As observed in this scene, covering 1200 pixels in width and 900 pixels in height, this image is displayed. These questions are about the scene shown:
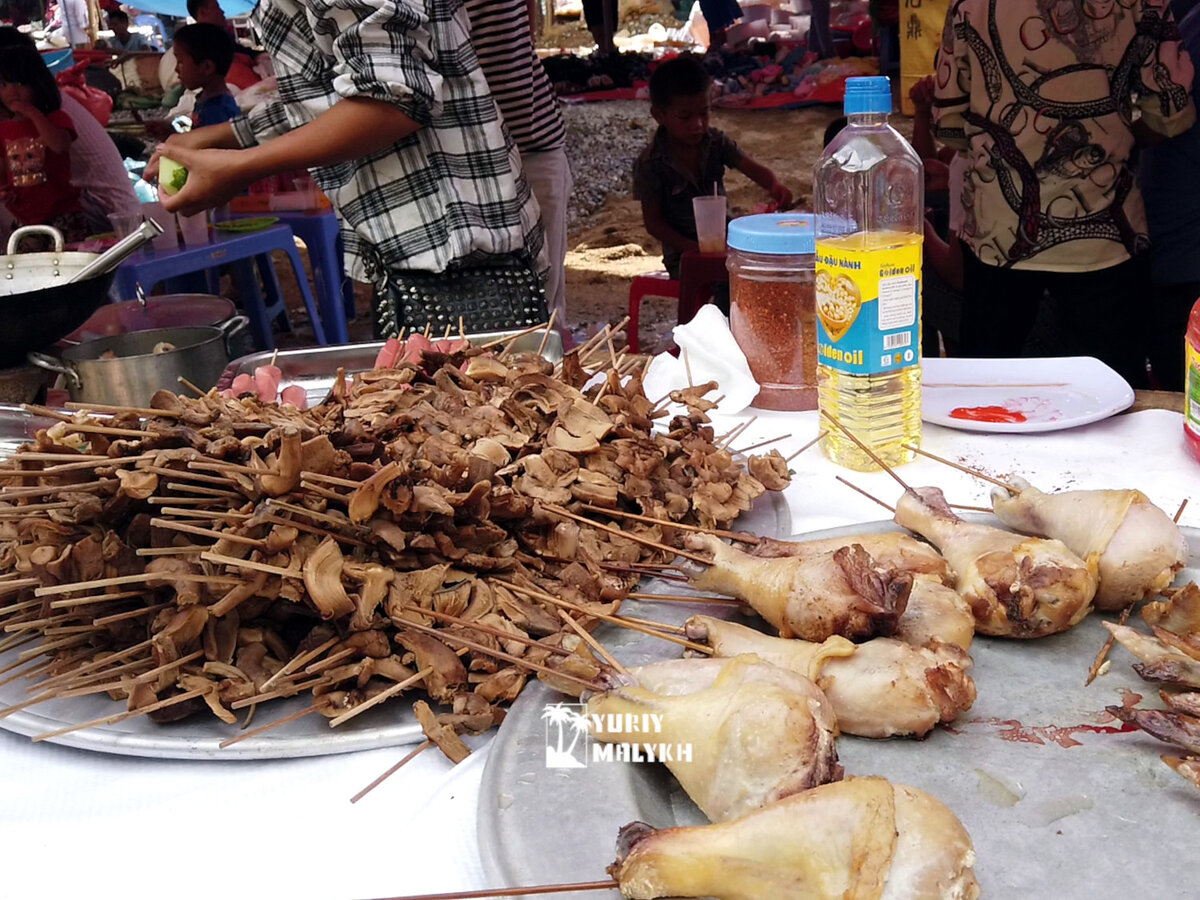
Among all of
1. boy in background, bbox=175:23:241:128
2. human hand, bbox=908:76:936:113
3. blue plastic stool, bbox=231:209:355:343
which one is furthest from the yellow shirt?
boy in background, bbox=175:23:241:128

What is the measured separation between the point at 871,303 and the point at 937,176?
142 inches

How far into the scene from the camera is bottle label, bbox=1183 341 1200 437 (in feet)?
5.63

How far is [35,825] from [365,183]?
213 cm

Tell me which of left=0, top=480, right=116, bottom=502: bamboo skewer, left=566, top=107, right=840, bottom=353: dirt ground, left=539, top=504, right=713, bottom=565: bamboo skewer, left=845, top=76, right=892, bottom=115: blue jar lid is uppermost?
left=845, top=76, right=892, bottom=115: blue jar lid

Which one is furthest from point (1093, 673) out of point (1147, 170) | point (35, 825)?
point (1147, 170)

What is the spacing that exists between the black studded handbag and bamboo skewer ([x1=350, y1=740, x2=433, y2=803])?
6.28 feet

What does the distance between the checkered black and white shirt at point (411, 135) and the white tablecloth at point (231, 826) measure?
6.08 feet

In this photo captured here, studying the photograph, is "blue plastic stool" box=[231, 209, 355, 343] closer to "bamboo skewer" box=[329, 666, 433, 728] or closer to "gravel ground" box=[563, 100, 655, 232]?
"gravel ground" box=[563, 100, 655, 232]

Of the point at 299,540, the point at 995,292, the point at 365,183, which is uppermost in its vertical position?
the point at 365,183

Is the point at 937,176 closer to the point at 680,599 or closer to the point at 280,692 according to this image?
the point at 680,599

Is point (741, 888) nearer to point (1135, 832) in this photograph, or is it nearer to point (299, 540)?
point (1135, 832)

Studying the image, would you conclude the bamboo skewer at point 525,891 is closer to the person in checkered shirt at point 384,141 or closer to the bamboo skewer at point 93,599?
the bamboo skewer at point 93,599

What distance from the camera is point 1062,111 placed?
320 centimetres

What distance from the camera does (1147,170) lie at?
3.63 m
